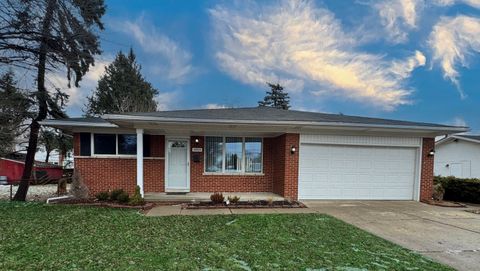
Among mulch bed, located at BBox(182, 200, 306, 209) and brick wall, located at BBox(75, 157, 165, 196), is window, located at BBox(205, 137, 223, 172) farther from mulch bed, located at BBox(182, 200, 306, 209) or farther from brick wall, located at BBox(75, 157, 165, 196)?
brick wall, located at BBox(75, 157, 165, 196)

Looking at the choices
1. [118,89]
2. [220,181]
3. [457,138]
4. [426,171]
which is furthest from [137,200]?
[118,89]

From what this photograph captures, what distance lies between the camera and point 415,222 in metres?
6.79

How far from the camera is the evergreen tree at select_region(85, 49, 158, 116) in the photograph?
28453 mm

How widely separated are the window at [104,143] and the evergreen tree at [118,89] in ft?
60.0

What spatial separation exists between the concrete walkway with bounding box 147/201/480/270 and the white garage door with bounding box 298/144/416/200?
503 millimetres

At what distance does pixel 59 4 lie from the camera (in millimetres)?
9094

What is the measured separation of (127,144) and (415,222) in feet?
30.2

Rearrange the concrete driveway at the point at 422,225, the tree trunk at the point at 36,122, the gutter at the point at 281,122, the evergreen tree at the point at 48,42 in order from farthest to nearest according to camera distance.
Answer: the tree trunk at the point at 36,122
the evergreen tree at the point at 48,42
the gutter at the point at 281,122
the concrete driveway at the point at 422,225

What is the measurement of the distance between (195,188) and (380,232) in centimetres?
667

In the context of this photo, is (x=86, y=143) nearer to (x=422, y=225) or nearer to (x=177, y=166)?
(x=177, y=166)

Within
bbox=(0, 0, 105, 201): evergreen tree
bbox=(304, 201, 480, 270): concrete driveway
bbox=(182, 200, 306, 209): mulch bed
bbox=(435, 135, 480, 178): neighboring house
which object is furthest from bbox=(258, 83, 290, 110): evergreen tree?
bbox=(182, 200, 306, 209): mulch bed

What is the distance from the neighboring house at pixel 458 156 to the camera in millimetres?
16031

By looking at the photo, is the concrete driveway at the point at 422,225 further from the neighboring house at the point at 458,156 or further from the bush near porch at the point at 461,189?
the neighboring house at the point at 458,156

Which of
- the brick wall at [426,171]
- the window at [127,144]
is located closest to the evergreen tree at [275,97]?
the brick wall at [426,171]
